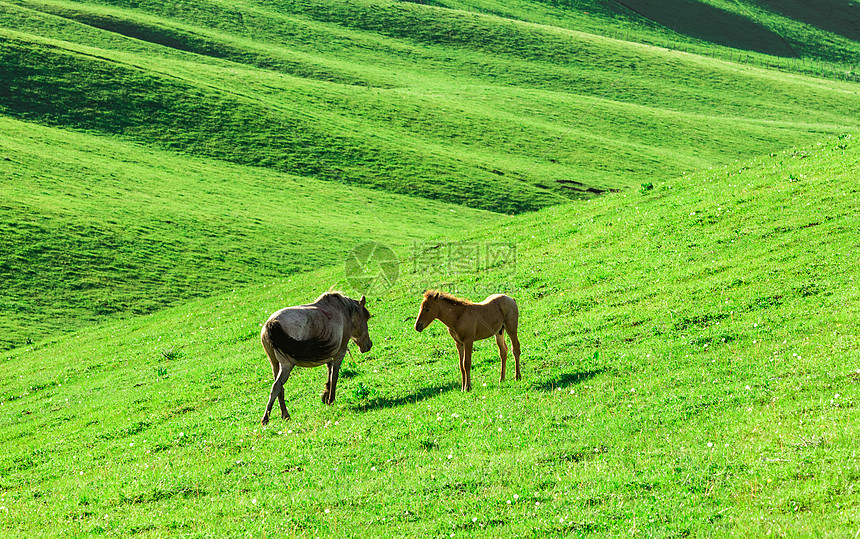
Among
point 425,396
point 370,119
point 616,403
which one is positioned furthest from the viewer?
point 370,119

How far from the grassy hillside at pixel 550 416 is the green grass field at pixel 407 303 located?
0.26ft

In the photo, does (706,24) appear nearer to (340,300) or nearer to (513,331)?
(513,331)

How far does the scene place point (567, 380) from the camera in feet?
47.4

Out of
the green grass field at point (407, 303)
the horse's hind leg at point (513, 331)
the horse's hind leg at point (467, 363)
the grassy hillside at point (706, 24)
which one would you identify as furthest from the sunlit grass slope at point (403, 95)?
the horse's hind leg at point (467, 363)

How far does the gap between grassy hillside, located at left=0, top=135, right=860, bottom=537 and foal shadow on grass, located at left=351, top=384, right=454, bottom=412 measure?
0.10 m

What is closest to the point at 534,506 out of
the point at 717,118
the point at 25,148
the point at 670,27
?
the point at 25,148

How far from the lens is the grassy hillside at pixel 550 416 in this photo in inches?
363

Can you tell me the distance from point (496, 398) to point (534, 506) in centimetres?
464

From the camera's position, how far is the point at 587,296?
817 inches

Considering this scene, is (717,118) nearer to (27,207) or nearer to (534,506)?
(27,207)

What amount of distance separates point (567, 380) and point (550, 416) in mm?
2189

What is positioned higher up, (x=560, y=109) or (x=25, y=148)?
(x=560, y=109)

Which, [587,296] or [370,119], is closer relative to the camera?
[587,296]

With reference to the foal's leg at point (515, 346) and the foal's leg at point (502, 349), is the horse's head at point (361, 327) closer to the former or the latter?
the foal's leg at point (502, 349)
